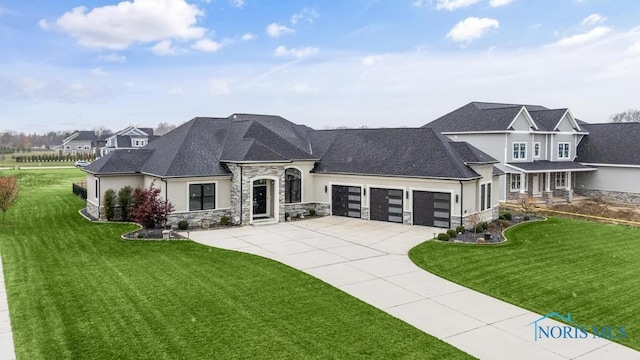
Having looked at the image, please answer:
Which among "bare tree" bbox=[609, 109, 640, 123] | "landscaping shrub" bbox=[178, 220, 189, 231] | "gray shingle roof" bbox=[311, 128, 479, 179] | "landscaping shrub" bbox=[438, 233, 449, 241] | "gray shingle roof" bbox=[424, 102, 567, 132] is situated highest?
"bare tree" bbox=[609, 109, 640, 123]

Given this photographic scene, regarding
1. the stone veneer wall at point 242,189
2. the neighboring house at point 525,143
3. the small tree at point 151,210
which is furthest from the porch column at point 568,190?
the small tree at point 151,210

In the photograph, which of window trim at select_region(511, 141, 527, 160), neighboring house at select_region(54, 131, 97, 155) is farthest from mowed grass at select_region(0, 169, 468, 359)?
neighboring house at select_region(54, 131, 97, 155)

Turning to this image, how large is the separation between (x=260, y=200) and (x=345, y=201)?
530cm

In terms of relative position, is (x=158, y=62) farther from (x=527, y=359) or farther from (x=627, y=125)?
(x=627, y=125)

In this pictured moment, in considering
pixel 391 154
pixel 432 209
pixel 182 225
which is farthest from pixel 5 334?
pixel 391 154

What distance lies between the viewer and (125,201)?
79.3 feet

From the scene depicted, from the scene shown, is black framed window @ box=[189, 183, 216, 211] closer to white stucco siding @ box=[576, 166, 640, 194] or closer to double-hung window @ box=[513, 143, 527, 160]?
double-hung window @ box=[513, 143, 527, 160]

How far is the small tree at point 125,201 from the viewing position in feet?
79.3

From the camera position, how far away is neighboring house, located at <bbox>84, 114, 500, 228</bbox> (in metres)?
23.1

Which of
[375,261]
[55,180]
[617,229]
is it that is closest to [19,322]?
[375,261]

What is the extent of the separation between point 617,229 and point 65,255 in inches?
1067

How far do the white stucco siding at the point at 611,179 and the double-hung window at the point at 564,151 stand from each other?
2.21 metres

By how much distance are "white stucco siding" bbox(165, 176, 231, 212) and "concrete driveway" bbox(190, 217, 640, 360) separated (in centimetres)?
222

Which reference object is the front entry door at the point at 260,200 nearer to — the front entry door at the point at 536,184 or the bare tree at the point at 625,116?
the front entry door at the point at 536,184
